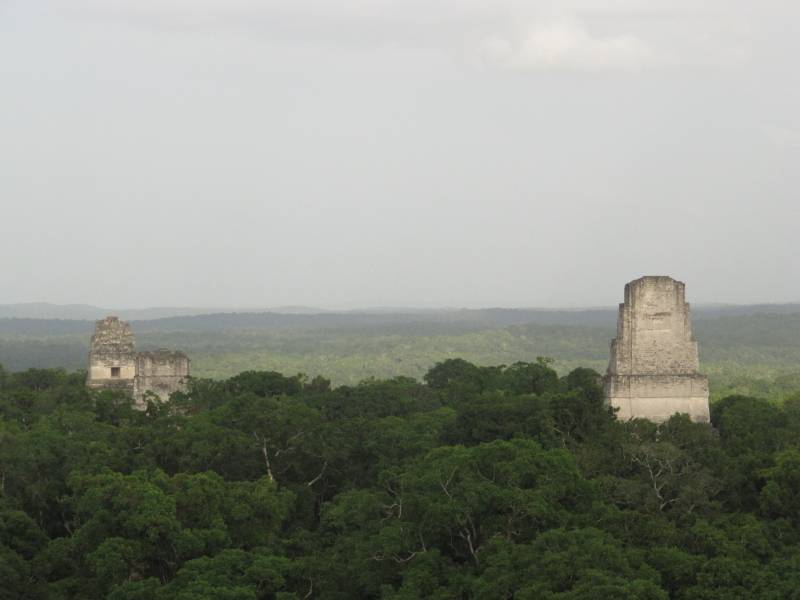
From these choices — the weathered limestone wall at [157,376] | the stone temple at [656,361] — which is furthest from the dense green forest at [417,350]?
the stone temple at [656,361]

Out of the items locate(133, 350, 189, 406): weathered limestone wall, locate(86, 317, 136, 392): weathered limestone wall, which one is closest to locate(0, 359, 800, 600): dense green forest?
locate(133, 350, 189, 406): weathered limestone wall

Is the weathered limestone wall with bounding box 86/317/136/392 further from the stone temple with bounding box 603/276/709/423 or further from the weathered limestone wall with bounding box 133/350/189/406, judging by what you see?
the stone temple with bounding box 603/276/709/423

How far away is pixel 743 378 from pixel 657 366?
38051 mm

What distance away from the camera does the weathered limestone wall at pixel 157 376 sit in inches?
1745

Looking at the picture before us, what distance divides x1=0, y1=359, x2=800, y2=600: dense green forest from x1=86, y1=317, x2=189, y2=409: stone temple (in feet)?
29.2

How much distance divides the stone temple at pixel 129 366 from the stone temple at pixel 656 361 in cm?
1770

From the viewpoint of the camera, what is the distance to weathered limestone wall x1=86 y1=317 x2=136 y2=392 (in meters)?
45.1

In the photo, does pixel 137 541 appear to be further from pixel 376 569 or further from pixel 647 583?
pixel 647 583

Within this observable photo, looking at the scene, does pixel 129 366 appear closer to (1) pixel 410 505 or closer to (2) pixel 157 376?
(2) pixel 157 376

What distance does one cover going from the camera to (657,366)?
Answer: 1236 inches

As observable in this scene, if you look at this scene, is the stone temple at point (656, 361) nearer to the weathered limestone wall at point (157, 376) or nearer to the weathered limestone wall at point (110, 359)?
the weathered limestone wall at point (157, 376)

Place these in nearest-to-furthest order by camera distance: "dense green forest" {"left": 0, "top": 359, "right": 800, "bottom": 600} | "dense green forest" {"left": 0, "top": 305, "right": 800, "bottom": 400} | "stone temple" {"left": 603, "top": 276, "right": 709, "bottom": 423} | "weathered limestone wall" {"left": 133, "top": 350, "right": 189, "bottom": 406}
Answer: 1. "dense green forest" {"left": 0, "top": 359, "right": 800, "bottom": 600}
2. "stone temple" {"left": 603, "top": 276, "right": 709, "bottom": 423}
3. "weathered limestone wall" {"left": 133, "top": 350, "right": 189, "bottom": 406}
4. "dense green forest" {"left": 0, "top": 305, "right": 800, "bottom": 400}

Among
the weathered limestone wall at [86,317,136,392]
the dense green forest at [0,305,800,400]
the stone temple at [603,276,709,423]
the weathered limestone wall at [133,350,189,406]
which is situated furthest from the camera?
the dense green forest at [0,305,800,400]

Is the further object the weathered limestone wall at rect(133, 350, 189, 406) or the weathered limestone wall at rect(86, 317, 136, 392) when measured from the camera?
the weathered limestone wall at rect(86, 317, 136, 392)
